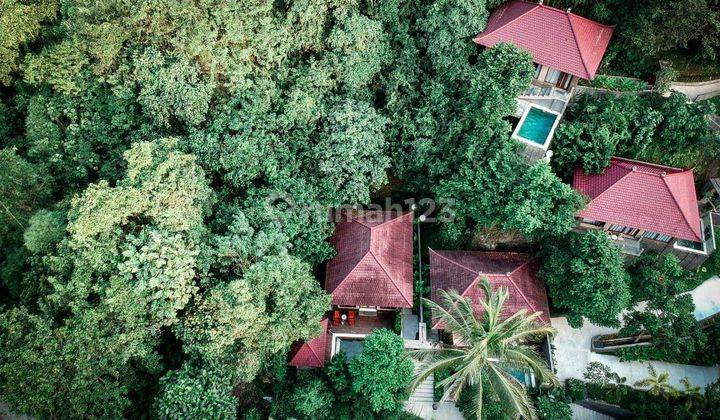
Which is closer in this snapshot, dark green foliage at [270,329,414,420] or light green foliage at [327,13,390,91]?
dark green foliage at [270,329,414,420]

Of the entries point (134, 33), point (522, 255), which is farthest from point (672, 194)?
point (134, 33)

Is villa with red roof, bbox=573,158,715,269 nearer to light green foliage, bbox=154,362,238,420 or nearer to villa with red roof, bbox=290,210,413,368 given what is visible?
villa with red roof, bbox=290,210,413,368

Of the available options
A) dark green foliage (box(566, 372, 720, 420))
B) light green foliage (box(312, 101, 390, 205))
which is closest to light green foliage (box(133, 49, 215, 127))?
light green foliage (box(312, 101, 390, 205))

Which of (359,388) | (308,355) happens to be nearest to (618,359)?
(359,388)

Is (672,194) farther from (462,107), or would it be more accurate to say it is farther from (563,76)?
(462,107)

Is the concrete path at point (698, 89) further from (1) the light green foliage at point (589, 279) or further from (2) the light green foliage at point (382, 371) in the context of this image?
(2) the light green foliage at point (382, 371)

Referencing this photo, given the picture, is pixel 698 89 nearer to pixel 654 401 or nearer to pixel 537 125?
pixel 537 125
